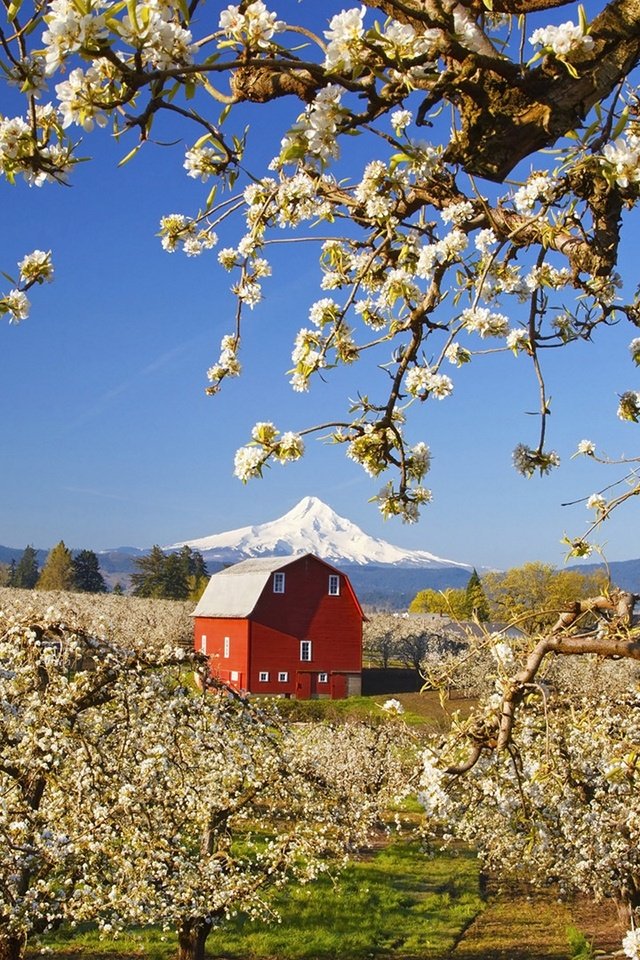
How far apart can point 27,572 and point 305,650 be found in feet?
298

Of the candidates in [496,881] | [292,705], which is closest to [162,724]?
[496,881]

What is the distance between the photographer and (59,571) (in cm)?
10288

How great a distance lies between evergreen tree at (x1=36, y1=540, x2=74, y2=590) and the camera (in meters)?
101

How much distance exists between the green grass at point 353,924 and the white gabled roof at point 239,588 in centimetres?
2921

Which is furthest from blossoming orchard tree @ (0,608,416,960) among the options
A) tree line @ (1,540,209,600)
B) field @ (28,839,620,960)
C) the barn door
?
tree line @ (1,540,209,600)

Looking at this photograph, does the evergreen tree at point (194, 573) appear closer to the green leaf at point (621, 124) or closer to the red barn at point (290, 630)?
the red barn at point (290, 630)

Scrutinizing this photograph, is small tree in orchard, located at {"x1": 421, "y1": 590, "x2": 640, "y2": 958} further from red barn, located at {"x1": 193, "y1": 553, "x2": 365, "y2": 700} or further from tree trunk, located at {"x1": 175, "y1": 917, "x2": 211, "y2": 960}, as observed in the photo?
red barn, located at {"x1": 193, "y1": 553, "x2": 365, "y2": 700}

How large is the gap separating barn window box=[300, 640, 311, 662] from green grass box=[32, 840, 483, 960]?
28.5 m

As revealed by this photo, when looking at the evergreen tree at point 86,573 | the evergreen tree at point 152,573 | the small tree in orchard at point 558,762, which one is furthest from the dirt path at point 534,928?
the evergreen tree at point 86,573

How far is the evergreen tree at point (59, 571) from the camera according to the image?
101188mm

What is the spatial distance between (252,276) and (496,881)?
17.7 metres

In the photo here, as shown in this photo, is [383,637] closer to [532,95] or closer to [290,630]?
[290,630]

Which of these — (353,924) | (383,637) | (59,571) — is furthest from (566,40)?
(59,571)

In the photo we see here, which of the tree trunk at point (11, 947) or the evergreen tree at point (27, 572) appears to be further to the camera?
the evergreen tree at point (27, 572)
